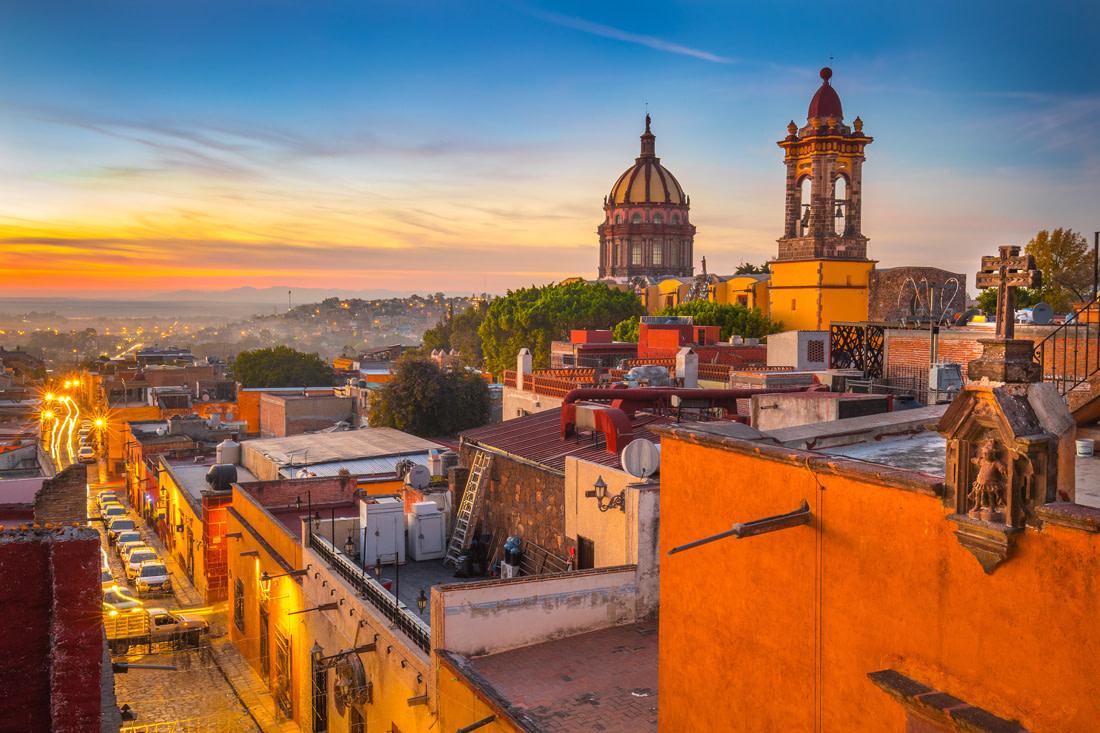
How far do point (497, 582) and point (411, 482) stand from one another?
25.9ft

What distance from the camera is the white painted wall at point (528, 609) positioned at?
32.1ft

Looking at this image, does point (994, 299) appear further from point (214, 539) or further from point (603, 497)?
point (214, 539)

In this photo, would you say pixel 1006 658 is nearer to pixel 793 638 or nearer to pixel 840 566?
pixel 840 566

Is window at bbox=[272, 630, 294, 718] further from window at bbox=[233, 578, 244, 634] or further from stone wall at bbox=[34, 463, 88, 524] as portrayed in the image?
stone wall at bbox=[34, 463, 88, 524]

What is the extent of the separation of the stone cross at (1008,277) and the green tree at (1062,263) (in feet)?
94.0

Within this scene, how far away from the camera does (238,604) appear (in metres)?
19.3

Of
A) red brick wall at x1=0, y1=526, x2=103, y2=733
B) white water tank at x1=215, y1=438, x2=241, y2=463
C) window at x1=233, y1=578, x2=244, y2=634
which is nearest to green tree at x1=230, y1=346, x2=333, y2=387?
white water tank at x1=215, y1=438, x2=241, y2=463

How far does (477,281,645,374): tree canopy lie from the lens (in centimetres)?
5509

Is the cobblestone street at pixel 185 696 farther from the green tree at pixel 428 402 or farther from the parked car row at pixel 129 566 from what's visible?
the green tree at pixel 428 402

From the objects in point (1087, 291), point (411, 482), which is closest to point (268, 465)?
point (411, 482)

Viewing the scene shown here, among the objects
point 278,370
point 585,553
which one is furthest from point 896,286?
point 278,370

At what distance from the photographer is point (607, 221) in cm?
7656

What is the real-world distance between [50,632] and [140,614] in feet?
48.6

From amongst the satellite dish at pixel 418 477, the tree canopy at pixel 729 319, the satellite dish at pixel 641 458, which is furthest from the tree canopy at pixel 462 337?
the satellite dish at pixel 641 458
